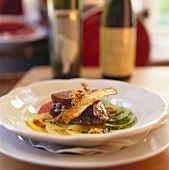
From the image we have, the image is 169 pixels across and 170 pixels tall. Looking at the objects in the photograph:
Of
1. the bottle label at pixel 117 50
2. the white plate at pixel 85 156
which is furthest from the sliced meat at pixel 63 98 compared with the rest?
the bottle label at pixel 117 50

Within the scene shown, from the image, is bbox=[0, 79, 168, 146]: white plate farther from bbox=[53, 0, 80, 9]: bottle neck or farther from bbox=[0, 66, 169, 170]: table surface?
bbox=[53, 0, 80, 9]: bottle neck

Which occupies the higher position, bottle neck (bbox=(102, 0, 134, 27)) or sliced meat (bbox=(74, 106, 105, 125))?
bottle neck (bbox=(102, 0, 134, 27))

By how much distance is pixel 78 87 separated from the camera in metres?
0.70

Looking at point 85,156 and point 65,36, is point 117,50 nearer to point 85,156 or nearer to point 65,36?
point 65,36

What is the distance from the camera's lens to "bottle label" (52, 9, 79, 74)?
896mm

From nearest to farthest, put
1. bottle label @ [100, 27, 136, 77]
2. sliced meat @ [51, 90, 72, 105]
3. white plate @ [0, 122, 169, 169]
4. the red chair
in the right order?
1. white plate @ [0, 122, 169, 169]
2. sliced meat @ [51, 90, 72, 105]
3. bottle label @ [100, 27, 136, 77]
4. the red chair

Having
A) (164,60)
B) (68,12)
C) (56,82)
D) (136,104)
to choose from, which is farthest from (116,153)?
(164,60)

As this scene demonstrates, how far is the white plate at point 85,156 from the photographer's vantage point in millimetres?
392

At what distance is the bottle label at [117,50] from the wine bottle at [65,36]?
0.27 ft

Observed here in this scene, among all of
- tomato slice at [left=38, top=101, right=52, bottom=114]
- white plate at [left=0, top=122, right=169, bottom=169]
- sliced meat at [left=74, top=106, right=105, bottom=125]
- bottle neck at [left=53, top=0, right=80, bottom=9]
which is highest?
bottle neck at [left=53, top=0, right=80, bottom=9]

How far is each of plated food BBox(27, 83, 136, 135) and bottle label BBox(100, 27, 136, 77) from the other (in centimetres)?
38

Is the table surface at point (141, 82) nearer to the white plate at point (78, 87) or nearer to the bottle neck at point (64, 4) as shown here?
the white plate at point (78, 87)

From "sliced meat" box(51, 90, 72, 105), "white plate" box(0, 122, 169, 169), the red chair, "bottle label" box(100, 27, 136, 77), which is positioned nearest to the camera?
"white plate" box(0, 122, 169, 169)

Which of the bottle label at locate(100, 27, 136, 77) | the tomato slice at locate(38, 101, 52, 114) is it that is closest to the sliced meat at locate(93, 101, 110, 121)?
the tomato slice at locate(38, 101, 52, 114)
